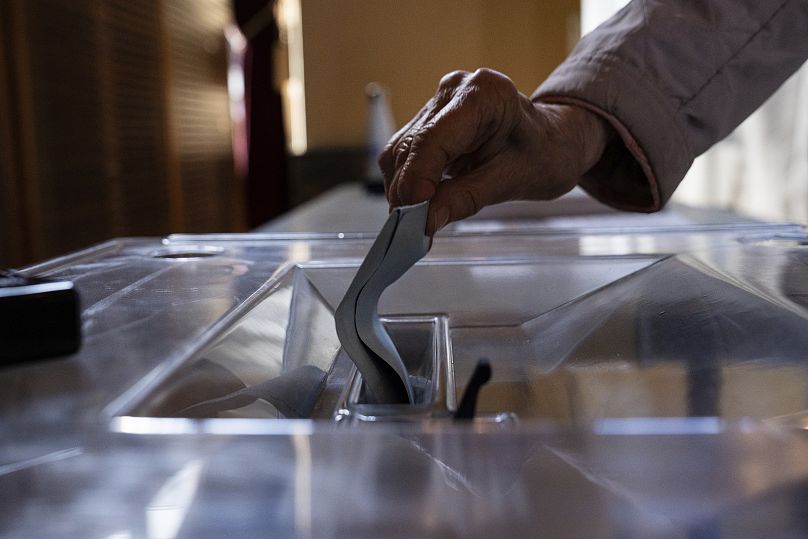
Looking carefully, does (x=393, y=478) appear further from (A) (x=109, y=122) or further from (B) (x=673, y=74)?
(A) (x=109, y=122)

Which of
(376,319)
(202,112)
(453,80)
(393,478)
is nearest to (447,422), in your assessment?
(393,478)

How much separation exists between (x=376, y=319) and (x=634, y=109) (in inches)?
13.3

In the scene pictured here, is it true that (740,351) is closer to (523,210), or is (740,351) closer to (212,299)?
(212,299)

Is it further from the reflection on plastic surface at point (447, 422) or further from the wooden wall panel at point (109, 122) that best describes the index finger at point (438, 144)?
Answer: the wooden wall panel at point (109, 122)

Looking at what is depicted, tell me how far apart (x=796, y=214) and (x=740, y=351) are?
4.38 feet

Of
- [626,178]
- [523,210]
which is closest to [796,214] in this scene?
[523,210]

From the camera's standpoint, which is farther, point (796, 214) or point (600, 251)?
point (796, 214)

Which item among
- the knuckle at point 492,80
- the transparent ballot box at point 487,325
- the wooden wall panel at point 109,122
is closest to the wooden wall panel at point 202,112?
the wooden wall panel at point 109,122

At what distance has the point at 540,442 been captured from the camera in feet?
0.77

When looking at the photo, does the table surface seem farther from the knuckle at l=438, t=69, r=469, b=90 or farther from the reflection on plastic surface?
the knuckle at l=438, t=69, r=469, b=90

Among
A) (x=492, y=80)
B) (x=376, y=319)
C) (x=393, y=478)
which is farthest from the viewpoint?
(x=492, y=80)

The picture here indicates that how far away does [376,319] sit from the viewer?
0.43 metres

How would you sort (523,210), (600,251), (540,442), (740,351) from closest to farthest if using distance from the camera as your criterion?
(540,442), (740,351), (600,251), (523,210)

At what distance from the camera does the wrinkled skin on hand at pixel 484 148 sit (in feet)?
1.65
